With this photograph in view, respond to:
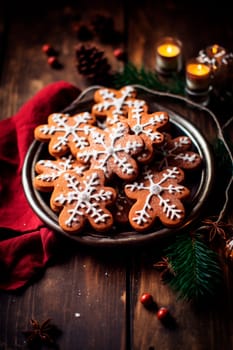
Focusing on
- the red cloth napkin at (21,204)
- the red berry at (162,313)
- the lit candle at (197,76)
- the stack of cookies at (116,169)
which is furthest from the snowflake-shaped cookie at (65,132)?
the red berry at (162,313)

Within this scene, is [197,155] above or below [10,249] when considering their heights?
above

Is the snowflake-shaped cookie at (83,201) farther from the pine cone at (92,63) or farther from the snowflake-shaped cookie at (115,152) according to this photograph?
the pine cone at (92,63)

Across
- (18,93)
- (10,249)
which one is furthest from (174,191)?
(18,93)

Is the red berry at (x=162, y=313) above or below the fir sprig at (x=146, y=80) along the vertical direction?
below

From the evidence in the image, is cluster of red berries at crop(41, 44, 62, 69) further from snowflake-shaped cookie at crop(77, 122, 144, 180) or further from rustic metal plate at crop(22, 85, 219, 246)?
snowflake-shaped cookie at crop(77, 122, 144, 180)

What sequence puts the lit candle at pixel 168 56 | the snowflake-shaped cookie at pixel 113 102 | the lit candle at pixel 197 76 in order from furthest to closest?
the lit candle at pixel 168 56 → the lit candle at pixel 197 76 → the snowflake-shaped cookie at pixel 113 102

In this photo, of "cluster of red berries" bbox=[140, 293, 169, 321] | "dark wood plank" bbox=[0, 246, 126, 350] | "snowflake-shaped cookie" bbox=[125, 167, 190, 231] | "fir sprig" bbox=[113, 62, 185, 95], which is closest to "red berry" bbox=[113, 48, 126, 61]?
"fir sprig" bbox=[113, 62, 185, 95]

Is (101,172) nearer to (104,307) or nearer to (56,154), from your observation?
(56,154)

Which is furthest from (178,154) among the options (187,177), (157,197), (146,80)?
(146,80)
